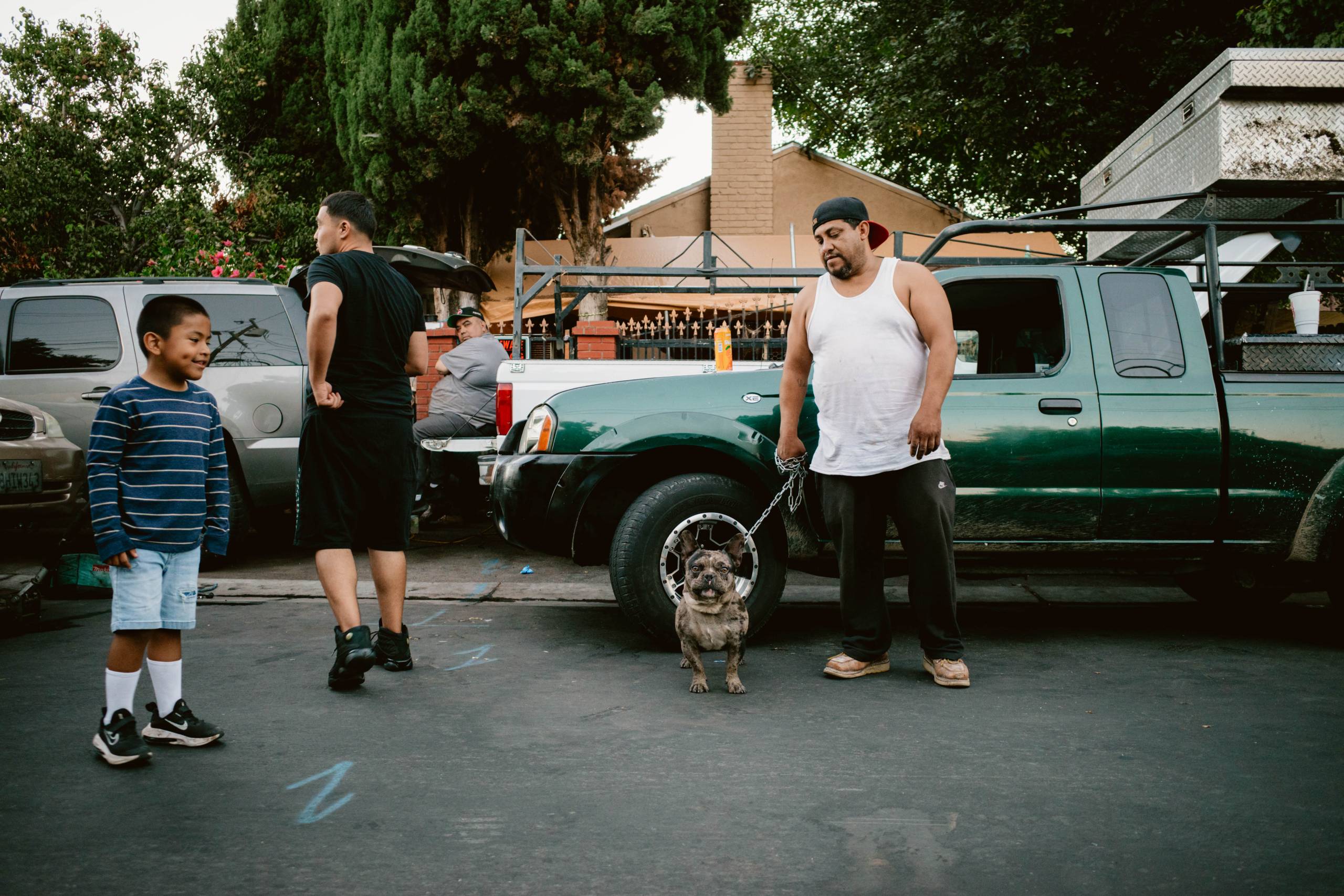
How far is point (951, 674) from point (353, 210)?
120 inches

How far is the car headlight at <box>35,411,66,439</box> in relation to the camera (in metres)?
5.69

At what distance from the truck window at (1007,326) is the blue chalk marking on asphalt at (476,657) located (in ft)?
8.11

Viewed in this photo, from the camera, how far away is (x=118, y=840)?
272cm

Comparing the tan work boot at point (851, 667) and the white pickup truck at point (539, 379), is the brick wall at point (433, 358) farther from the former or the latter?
the tan work boot at point (851, 667)

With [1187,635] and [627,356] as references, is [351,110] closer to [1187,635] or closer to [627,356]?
[627,356]

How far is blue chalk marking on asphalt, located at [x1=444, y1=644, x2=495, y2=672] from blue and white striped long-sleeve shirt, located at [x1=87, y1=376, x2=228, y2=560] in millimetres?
1344

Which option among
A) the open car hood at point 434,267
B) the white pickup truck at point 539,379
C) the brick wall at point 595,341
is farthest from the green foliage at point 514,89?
the white pickup truck at point 539,379

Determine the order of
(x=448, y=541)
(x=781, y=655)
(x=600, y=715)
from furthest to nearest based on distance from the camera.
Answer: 1. (x=448, y=541)
2. (x=781, y=655)
3. (x=600, y=715)

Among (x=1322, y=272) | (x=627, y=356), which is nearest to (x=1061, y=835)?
(x=1322, y=272)

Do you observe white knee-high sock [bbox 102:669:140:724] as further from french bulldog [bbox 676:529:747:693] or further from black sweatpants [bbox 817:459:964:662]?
black sweatpants [bbox 817:459:964:662]

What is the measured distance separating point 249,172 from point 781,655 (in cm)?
1769

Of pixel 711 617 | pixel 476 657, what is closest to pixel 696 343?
pixel 476 657

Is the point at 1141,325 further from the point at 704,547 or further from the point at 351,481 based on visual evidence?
the point at 351,481

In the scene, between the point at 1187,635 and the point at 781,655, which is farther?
the point at 1187,635
